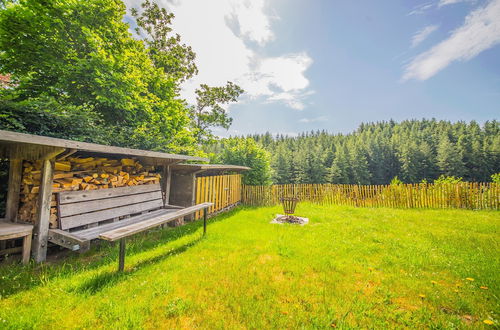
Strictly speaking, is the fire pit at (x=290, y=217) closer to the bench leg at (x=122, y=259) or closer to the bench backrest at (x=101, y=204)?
the bench backrest at (x=101, y=204)

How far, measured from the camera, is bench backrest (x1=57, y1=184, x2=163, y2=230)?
429cm

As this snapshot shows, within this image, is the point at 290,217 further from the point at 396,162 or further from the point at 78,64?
the point at 396,162

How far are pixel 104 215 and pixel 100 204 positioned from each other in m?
0.31

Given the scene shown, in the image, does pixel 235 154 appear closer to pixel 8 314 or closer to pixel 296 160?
pixel 8 314

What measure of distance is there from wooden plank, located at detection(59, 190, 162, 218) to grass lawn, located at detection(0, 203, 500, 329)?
1.00m

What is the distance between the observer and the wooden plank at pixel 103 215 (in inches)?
167

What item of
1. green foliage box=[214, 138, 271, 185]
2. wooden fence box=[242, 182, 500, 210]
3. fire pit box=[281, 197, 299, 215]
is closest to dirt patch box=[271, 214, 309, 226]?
fire pit box=[281, 197, 299, 215]

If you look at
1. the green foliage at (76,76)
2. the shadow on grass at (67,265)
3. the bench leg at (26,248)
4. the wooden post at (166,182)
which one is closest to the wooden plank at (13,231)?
the bench leg at (26,248)

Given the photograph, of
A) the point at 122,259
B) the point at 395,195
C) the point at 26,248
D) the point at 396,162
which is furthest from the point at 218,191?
the point at 396,162

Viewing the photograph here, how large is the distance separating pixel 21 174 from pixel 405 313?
786cm

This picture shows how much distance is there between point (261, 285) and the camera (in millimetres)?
3291

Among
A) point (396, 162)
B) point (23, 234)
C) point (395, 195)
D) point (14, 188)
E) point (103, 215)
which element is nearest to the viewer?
point (23, 234)

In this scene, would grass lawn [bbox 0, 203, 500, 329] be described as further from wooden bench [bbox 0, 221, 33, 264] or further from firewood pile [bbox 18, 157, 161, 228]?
firewood pile [bbox 18, 157, 161, 228]

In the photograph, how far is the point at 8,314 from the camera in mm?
2340
